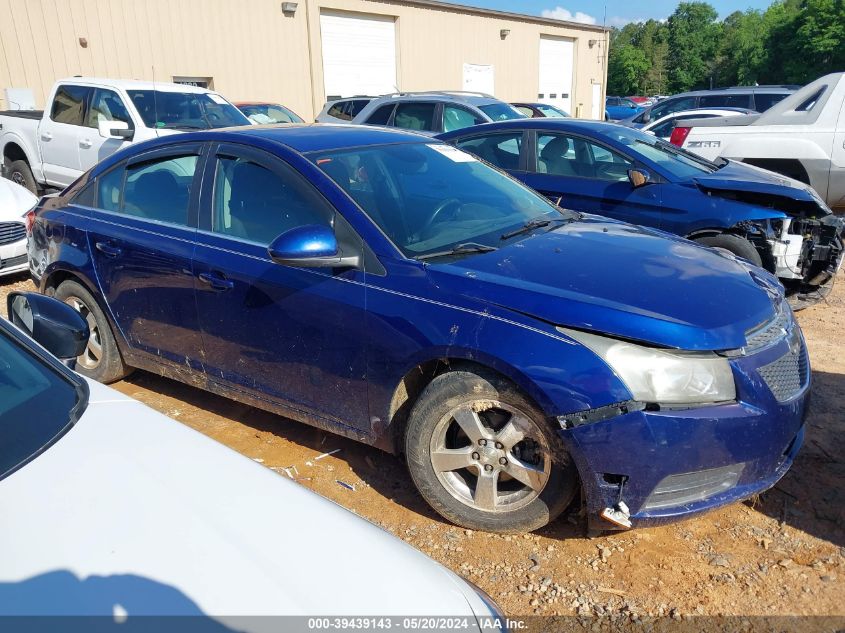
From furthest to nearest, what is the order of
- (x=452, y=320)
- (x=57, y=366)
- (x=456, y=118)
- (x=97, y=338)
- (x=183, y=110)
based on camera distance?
1. (x=456, y=118)
2. (x=183, y=110)
3. (x=97, y=338)
4. (x=452, y=320)
5. (x=57, y=366)

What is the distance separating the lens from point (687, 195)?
566cm

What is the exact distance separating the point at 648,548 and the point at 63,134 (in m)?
9.36

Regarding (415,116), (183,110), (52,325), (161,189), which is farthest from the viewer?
(415,116)

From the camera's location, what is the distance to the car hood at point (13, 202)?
280 inches

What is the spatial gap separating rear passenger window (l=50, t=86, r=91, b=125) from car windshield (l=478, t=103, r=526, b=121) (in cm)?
561

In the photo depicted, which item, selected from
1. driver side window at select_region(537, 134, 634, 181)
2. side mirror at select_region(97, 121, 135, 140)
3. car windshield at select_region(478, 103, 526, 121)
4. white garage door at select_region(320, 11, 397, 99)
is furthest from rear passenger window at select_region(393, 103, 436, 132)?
white garage door at select_region(320, 11, 397, 99)

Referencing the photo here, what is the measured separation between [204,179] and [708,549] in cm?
306

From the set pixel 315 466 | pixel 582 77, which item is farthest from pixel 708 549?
pixel 582 77

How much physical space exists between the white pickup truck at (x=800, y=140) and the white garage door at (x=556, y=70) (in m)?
24.0

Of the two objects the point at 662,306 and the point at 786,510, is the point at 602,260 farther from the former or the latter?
the point at 786,510

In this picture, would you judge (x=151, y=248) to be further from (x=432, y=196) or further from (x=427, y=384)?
(x=427, y=384)

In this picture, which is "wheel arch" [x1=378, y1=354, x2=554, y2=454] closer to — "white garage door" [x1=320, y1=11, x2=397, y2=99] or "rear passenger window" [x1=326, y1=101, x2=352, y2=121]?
"rear passenger window" [x1=326, y1=101, x2=352, y2=121]

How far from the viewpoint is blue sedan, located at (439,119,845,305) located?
18.0ft

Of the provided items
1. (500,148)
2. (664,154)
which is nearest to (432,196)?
(500,148)
